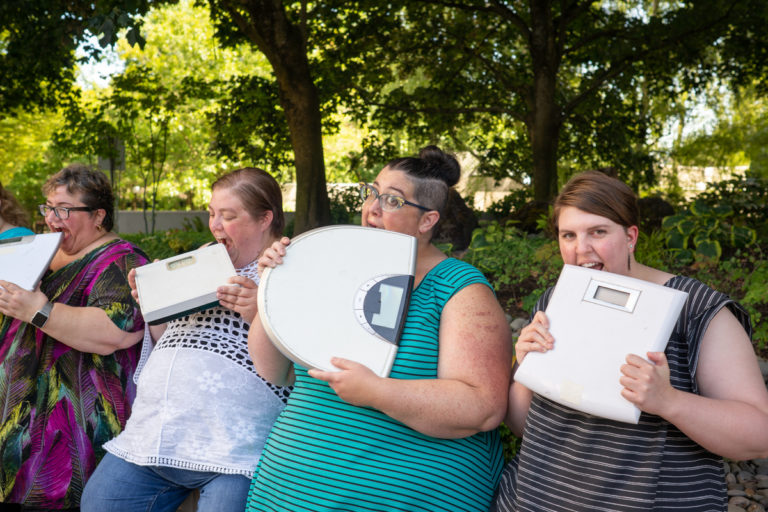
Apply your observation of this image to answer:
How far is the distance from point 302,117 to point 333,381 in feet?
22.9

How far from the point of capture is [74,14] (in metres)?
6.84

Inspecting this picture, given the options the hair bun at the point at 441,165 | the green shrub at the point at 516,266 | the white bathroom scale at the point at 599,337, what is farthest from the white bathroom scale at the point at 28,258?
the green shrub at the point at 516,266

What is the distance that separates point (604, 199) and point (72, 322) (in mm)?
1806

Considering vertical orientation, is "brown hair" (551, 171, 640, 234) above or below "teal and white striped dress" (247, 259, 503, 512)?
above

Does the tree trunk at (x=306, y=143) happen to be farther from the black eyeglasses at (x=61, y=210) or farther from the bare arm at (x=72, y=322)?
the bare arm at (x=72, y=322)

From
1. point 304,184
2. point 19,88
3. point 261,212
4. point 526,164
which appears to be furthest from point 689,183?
point 261,212

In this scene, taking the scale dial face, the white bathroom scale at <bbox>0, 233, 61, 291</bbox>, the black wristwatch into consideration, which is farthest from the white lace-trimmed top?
the scale dial face

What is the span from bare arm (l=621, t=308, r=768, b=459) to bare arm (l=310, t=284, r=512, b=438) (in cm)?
42

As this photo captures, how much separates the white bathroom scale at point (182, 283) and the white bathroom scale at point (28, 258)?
386mm

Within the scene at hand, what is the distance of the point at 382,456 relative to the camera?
5.47ft

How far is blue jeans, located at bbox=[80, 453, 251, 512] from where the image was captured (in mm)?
1978

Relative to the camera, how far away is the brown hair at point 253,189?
2.29 m

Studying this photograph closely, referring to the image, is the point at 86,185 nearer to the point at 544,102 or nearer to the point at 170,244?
the point at 170,244

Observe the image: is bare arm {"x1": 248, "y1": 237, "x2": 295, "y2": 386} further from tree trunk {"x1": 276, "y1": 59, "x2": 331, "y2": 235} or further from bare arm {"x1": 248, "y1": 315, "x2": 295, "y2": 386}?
tree trunk {"x1": 276, "y1": 59, "x2": 331, "y2": 235}
